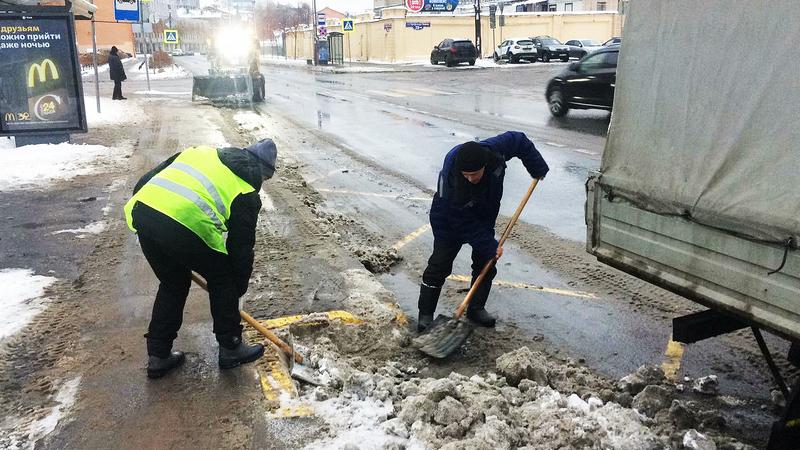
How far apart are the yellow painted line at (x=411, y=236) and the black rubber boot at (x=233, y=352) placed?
2556mm

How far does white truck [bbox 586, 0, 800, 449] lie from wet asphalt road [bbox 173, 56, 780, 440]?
3.39ft

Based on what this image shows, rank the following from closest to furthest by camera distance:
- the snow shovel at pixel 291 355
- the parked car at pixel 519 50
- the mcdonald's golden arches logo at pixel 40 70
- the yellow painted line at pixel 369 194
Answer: the snow shovel at pixel 291 355
the yellow painted line at pixel 369 194
the mcdonald's golden arches logo at pixel 40 70
the parked car at pixel 519 50

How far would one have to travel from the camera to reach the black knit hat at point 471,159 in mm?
4043

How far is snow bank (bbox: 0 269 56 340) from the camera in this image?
452 cm

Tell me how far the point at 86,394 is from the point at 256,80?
19.0m

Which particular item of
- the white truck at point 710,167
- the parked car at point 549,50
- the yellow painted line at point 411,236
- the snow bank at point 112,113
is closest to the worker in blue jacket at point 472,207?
the white truck at point 710,167

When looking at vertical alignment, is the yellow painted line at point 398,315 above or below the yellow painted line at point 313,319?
below

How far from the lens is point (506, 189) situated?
8625 millimetres

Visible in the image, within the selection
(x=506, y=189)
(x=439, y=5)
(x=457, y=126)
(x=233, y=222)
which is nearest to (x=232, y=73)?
(x=457, y=126)

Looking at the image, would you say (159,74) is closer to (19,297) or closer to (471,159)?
(19,297)

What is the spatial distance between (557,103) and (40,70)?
11.3 metres

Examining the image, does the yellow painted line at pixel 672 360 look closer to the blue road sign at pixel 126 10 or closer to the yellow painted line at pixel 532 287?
the yellow painted line at pixel 532 287

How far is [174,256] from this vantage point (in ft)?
11.6

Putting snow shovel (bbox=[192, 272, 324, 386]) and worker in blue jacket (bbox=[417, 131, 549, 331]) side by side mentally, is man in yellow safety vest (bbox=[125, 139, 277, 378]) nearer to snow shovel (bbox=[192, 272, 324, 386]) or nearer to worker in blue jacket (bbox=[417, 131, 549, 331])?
snow shovel (bbox=[192, 272, 324, 386])
